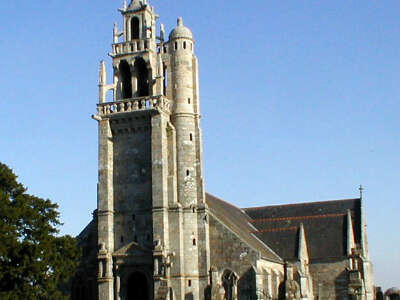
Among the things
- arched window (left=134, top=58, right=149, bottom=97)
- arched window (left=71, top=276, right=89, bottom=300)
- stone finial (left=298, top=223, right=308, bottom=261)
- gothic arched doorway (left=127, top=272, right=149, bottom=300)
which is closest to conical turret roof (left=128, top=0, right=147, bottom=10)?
arched window (left=134, top=58, right=149, bottom=97)

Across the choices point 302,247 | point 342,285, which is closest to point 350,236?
point 342,285

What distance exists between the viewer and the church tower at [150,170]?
5397cm

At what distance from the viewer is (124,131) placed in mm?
57000

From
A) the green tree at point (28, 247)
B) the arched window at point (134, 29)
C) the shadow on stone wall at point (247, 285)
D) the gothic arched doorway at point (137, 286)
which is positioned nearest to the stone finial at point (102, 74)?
the arched window at point (134, 29)

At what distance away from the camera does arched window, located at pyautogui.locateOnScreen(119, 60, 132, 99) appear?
58966 millimetres

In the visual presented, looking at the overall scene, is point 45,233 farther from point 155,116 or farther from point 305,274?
point 305,274

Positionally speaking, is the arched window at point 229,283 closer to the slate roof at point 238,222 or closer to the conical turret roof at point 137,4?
the slate roof at point 238,222

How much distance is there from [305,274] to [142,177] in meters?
18.5

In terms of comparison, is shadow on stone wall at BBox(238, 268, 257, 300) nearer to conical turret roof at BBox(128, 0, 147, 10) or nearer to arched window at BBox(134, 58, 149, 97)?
arched window at BBox(134, 58, 149, 97)

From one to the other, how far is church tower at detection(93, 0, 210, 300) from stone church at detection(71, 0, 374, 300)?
0.26 feet

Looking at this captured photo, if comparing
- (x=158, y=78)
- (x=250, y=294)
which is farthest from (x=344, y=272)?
(x=158, y=78)

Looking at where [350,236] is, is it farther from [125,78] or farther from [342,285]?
[125,78]

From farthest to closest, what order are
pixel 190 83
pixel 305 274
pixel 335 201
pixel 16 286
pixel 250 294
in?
pixel 335 201
pixel 305 274
pixel 190 83
pixel 250 294
pixel 16 286

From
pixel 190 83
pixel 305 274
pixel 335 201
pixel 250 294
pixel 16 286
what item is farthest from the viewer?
pixel 335 201
